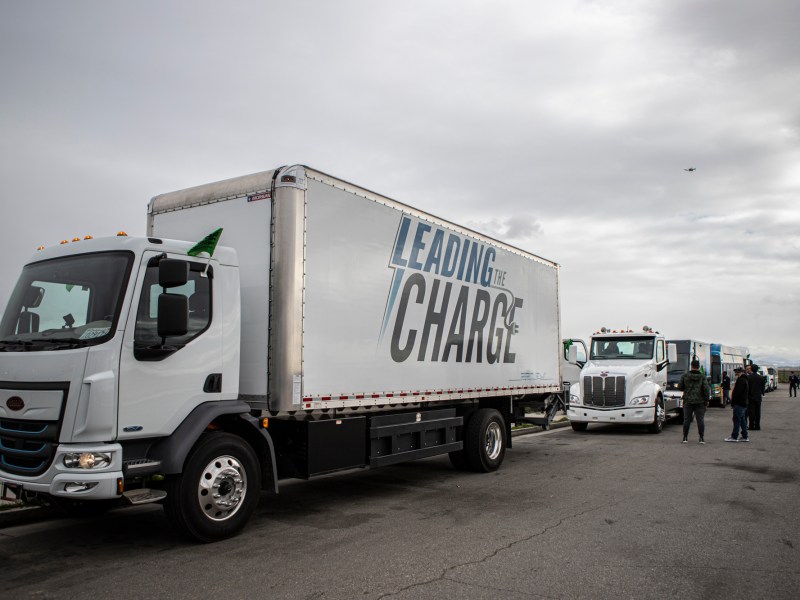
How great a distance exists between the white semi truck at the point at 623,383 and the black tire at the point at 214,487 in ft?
44.4

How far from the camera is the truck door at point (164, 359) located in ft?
18.3

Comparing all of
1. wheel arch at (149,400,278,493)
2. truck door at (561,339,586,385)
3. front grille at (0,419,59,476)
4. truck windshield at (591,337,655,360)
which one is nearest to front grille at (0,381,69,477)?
front grille at (0,419,59,476)

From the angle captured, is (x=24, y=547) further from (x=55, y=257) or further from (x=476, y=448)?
(x=476, y=448)

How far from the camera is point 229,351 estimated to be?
6.39 metres

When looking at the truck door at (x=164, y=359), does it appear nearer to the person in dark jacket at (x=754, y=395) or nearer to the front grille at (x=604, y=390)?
the front grille at (x=604, y=390)

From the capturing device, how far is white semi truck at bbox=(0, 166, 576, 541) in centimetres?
548

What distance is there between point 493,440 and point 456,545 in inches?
195

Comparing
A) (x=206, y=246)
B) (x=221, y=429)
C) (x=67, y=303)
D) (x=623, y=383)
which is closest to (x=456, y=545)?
(x=221, y=429)

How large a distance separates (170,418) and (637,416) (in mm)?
14656

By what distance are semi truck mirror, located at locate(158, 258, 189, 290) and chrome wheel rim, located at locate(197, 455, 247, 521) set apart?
1.74 m

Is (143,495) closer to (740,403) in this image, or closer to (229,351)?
(229,351)

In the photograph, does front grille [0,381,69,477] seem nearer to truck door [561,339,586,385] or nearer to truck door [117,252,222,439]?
truck door [117,252,222,439]

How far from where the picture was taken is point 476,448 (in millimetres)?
10227

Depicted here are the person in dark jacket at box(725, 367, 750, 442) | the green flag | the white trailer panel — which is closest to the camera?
the green flag
